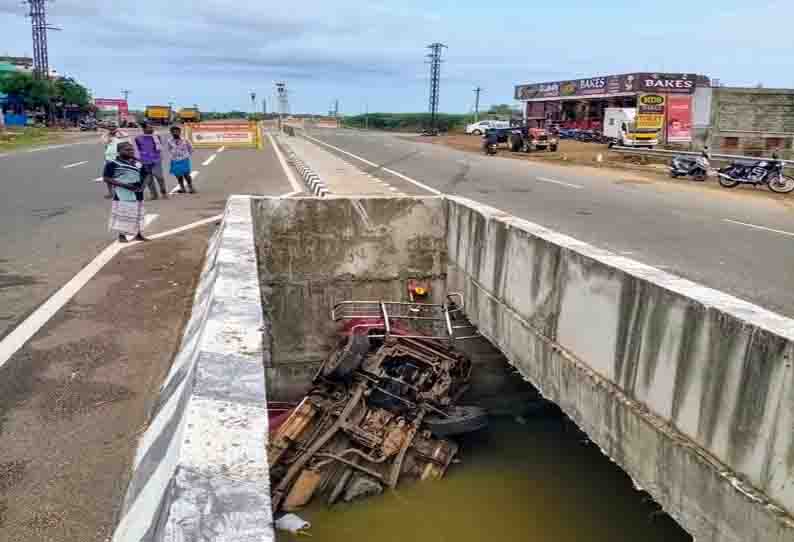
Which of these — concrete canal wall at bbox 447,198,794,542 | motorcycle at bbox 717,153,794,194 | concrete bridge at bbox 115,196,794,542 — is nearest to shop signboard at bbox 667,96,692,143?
motorcycle at bbox 717,153,794,194

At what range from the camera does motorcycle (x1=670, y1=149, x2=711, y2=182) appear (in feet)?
62.7

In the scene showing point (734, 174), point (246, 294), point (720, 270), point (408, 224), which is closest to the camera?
point (246, 294)

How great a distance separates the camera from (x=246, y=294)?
420 cm

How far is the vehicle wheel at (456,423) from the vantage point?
770cm

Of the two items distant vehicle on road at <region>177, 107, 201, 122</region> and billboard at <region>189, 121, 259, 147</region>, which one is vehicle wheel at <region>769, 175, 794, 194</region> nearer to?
billboard at <region>189, 121, 259, 147</region>

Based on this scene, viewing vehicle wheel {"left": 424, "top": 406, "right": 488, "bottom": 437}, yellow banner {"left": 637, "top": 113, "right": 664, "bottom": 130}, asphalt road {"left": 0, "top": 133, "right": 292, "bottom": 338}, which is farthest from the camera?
yellow banner {"left": 637, "top": 113, "right": 664, "bottom": 130}

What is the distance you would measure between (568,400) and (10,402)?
12.7 feet

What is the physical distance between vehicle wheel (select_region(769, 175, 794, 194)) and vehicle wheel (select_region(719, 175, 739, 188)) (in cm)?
99

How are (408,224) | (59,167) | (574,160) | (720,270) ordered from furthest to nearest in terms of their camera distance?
(574,160) → (59,167) → (408,224) → (720,270)

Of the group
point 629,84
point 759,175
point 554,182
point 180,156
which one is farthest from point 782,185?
point 629,84

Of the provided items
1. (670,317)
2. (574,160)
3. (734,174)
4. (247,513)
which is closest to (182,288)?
(670,317)

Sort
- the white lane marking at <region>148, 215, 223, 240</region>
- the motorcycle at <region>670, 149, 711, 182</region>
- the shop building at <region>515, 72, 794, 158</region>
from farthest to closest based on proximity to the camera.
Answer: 1. the shop building at <region>515, 72, 794, 158</region>
2. the motorcycle at <region>670, 149, 711, 182</region>
3. the white lane marking at <region>148, 215, 223, 240</region>

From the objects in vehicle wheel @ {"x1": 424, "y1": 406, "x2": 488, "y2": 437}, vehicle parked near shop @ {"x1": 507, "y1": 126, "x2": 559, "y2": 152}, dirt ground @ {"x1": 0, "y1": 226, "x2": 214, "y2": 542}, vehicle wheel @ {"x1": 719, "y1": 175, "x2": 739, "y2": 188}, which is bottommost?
vehicle wheel @ {"x1": 424, "y1": 406, "x2": 488, "y2": 437}

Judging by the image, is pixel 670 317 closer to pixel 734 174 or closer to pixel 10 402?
pixel 10 402
